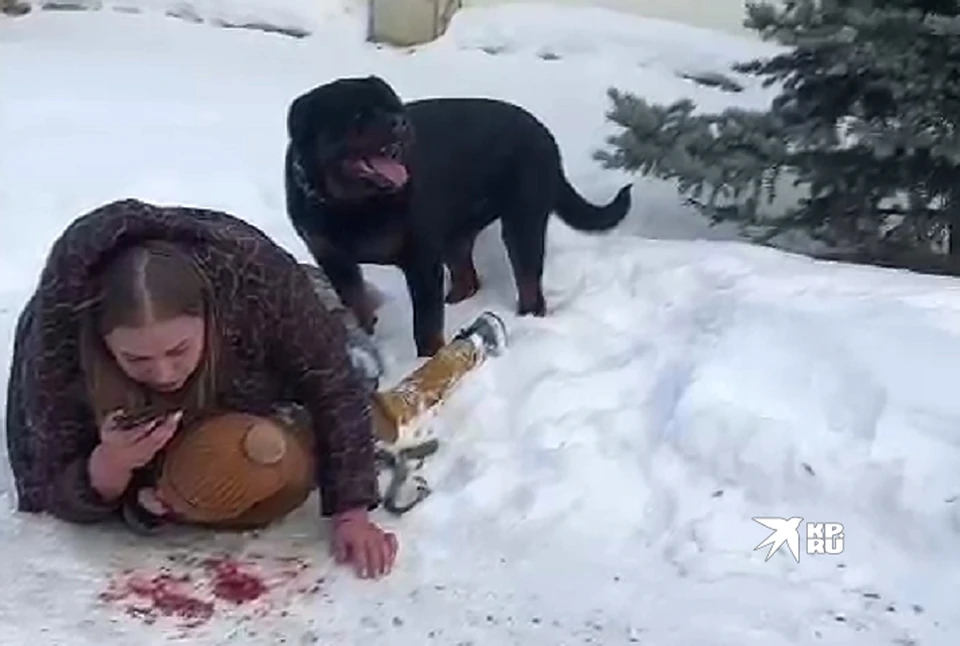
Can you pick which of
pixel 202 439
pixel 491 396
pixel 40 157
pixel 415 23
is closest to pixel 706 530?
pixel 491 396

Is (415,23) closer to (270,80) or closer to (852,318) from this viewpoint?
(270,80)

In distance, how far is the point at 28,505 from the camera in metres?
2.46

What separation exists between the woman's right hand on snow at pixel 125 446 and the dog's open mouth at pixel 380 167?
0.68 metres

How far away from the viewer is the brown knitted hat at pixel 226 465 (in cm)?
233

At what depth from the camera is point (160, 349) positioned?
216cm

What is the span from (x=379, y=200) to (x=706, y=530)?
2.83 feet

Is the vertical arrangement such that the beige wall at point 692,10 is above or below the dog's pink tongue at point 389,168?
below

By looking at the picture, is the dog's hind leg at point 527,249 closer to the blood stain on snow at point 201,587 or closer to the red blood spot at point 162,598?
the blood stain on snow at point 201,587

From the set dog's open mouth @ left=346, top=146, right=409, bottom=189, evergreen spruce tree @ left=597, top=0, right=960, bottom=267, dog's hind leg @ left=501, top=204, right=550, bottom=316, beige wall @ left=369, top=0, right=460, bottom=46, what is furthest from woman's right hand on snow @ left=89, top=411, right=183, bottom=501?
beige wall @ left=369, top=0, right=460, bottom=46

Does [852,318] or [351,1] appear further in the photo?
[351,1]

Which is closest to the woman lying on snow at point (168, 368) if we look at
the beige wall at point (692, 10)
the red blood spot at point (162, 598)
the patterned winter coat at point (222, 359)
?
the patterned winter coat at point (222, 359)

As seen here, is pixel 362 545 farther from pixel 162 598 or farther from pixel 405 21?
pixel 405 21

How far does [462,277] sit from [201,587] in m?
1.31

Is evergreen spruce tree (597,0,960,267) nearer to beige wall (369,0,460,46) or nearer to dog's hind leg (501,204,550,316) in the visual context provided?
dog's hind leg (501,204,550,316)
